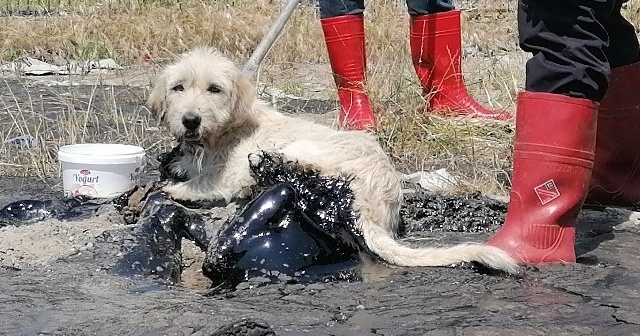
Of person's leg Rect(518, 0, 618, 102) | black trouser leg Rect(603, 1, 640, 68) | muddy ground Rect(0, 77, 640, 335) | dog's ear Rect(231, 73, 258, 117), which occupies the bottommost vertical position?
muddy ground Rect(0, 77, 640, 335)

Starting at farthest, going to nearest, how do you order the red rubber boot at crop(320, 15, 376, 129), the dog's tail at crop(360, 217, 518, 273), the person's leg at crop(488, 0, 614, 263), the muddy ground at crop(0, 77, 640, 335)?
the red rubber boot at crop(320, 15, 376, 129)
the person's leg at crop(488, 0, 614, 263)
the dog's tail at crop(360, 217, 518, 273)
the muddy ground at crop(0, 77, 640, 335)

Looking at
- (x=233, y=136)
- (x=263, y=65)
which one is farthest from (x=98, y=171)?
(x=263, y=65)

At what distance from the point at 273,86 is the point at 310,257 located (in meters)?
4.21

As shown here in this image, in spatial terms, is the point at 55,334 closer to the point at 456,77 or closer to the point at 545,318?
the point at 545,318

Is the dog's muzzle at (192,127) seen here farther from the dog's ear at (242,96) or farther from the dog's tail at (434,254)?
→ the dog's tail at (434,254)

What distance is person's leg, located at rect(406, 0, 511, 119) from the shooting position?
5762mm

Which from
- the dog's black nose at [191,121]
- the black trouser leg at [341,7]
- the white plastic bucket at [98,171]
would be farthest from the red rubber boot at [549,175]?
the black trouser leg at [341,7]

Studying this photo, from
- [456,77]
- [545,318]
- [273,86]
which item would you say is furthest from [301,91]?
[545,318]

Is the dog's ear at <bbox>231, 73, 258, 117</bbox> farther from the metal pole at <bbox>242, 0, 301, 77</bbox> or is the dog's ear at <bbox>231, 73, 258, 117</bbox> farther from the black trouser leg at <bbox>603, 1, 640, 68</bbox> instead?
the black trouser leg at <bbox>603, 1, 640, 68</bbox>

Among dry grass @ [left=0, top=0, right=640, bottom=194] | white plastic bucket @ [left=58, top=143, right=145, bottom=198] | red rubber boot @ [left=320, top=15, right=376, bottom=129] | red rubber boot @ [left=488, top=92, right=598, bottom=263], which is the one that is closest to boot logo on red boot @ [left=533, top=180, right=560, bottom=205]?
red rubber boot @ [left=488, top=92, right=598, bottom=263]

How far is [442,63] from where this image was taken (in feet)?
19.2

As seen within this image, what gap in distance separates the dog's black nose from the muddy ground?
3.01 feet

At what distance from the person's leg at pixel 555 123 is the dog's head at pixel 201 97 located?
1.59 meters

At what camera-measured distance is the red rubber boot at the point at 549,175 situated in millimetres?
3359
